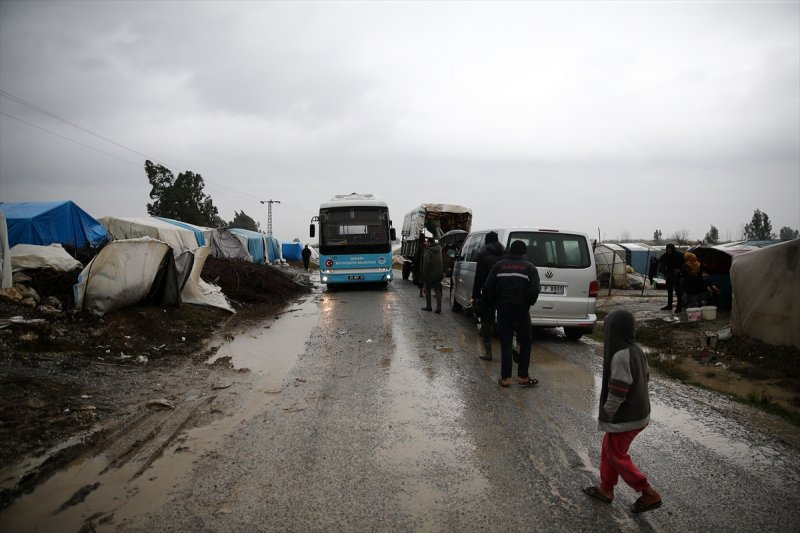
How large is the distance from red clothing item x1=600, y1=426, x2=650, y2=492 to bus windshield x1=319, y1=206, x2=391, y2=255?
46.9ft

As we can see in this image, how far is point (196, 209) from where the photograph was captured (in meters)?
59.6

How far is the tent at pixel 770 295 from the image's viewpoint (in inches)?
297

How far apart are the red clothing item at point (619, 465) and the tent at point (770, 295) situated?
20.4 feet

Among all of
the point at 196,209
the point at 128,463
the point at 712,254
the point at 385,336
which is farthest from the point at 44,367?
the point at 196,209

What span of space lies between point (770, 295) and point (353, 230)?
1245cm

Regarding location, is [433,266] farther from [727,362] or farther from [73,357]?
[73,357]

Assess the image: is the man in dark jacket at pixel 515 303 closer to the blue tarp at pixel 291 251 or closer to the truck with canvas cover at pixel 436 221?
the truck with canvas cover at pixel 436 221

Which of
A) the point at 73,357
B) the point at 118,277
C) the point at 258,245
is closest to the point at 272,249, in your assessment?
the point at 258,245

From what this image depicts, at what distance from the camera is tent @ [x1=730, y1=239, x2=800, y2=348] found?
755 cm

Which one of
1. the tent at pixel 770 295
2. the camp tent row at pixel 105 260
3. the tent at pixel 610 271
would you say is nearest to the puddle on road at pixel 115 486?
the camp tent row at pixel 105 260

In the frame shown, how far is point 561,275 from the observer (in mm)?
8406

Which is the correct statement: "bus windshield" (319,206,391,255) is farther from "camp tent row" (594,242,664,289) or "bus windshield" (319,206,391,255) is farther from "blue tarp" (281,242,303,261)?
"blue tarp" (281,242,303,261)

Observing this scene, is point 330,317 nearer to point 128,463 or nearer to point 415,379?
point 415,379

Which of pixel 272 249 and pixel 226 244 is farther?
pixel 272 249
